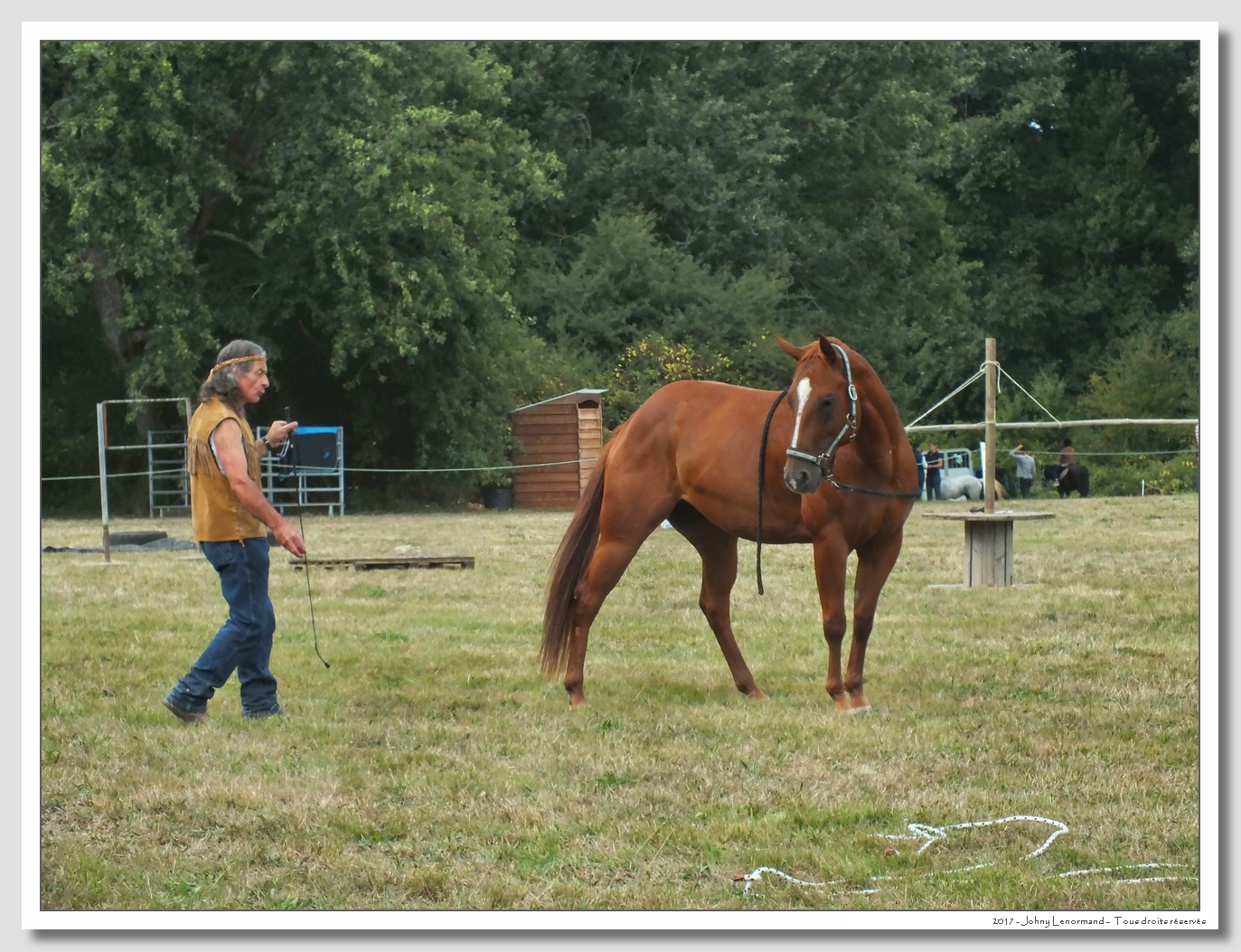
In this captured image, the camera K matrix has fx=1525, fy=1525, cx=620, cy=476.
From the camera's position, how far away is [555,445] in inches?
883

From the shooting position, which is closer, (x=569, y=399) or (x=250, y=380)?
(x=250, y=380)

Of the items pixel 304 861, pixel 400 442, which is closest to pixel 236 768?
pixel 304 861

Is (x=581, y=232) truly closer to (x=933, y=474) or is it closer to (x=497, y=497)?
(x=497, y=497)

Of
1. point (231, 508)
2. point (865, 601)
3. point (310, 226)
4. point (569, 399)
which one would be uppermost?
point (310, 226)

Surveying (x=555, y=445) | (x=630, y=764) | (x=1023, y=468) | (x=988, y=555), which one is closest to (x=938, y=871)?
(x=630, y=764)

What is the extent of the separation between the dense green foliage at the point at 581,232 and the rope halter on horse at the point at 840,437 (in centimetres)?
1253

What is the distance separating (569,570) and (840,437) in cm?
183

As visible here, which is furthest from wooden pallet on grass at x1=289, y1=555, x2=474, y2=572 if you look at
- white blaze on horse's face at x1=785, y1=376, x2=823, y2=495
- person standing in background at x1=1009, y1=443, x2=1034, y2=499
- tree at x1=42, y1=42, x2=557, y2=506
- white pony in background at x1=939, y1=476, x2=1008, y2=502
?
white pony in background at x1=939, y1=476, x2=1008, y2=502

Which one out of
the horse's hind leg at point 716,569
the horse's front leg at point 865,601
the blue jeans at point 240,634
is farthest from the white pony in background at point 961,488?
the blue jeans at point 240,634

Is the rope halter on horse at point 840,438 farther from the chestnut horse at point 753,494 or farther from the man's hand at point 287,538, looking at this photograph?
the man's hand at point 287,538

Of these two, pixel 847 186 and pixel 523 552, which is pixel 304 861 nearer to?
pixel 523 552

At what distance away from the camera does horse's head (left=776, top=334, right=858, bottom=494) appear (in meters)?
6.64

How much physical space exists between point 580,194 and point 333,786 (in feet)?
68.1

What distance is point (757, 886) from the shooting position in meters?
4.54
